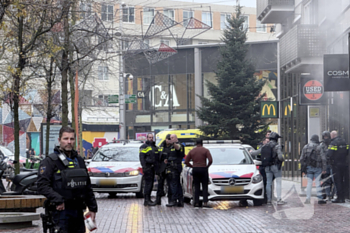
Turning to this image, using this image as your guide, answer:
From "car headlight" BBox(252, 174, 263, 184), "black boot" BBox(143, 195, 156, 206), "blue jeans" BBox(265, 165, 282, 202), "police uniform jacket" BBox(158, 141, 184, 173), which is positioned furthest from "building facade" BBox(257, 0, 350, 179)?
"black boot" BBox(143, 195, 156, 206)

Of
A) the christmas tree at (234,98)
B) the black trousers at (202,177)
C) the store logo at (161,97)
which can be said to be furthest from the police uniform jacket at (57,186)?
the store logo at (161,97)

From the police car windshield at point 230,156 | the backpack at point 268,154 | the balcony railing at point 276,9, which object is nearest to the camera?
the backpack at point 268,154

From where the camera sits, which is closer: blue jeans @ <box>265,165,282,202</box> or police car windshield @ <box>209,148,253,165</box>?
blue jeans @ <box>265,165,282,202</box>

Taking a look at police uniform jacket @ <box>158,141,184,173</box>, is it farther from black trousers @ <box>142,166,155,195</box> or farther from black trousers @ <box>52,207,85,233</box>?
black trousers @ <box>52,207,85,233</box>

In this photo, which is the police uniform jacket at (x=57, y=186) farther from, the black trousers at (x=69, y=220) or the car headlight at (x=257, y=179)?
the car headlight at (x=257, y=179)

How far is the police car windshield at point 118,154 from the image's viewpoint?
18.8 metres

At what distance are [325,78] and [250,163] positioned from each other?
111 inches

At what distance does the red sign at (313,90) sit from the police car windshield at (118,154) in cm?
544

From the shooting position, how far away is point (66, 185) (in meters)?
5.91

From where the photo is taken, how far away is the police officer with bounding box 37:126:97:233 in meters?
5.88

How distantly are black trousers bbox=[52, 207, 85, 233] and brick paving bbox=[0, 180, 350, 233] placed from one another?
15.4 ft

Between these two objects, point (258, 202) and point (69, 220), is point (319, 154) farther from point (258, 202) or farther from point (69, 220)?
point (69, 220)

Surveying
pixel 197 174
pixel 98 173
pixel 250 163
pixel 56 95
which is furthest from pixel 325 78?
pixel 56 95

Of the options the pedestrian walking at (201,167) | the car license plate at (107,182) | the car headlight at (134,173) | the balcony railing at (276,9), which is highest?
the balcony railing at (276,9)
